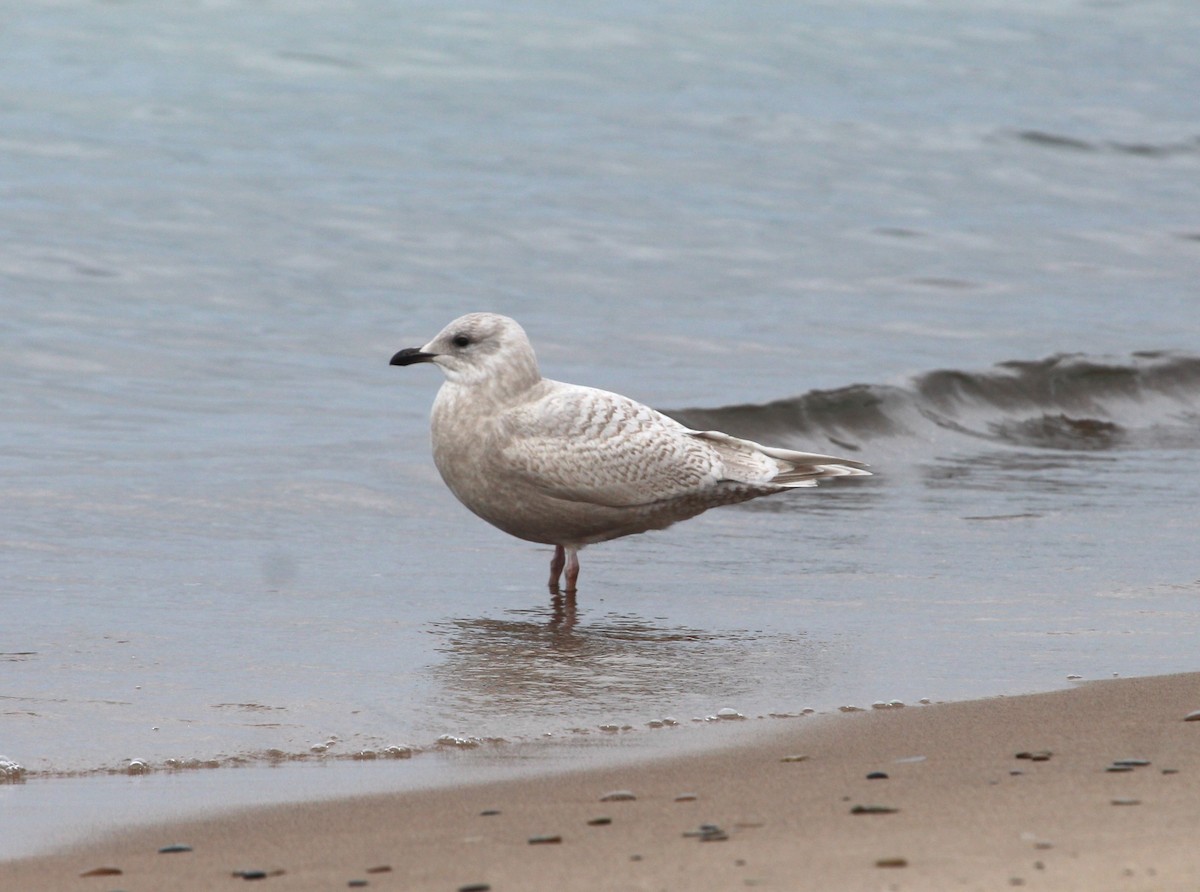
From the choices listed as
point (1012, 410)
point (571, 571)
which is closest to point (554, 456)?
point (571, 571)

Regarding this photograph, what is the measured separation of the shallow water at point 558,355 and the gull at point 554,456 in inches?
13.7

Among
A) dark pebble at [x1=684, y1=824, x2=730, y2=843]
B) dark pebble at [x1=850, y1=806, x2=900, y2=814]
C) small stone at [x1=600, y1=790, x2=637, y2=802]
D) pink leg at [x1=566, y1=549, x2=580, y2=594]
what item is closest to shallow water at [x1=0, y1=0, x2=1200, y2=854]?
pink leg at [x1=566, y1=549, x2=580, y2=594]

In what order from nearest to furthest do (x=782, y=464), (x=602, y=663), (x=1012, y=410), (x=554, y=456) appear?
(x=602, y=663), (x=554, y=456), (x=782, y=464), (x=1012, y=410)

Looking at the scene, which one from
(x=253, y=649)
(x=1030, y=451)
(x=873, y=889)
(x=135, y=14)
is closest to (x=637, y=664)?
(x=253, y=649)

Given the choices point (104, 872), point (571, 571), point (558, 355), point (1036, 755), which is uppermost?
point (558, 355)

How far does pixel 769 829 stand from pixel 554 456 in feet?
12.7

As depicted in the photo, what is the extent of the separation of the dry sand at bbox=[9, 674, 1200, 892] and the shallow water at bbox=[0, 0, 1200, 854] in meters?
0.50

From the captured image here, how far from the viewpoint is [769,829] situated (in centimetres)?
406

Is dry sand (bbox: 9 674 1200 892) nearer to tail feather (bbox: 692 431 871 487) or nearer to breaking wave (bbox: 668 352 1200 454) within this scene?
tail feather (bbox: 692 431 871 487)

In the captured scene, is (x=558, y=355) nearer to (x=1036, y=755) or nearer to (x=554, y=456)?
(x=554, y=456)

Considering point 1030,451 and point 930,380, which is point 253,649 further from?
point 930,380

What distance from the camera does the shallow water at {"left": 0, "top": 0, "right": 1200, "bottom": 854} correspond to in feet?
21.5

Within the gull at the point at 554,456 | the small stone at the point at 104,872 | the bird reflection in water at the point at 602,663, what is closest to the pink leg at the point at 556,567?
the gull at the point at 554,456

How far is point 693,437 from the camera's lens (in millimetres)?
8531
